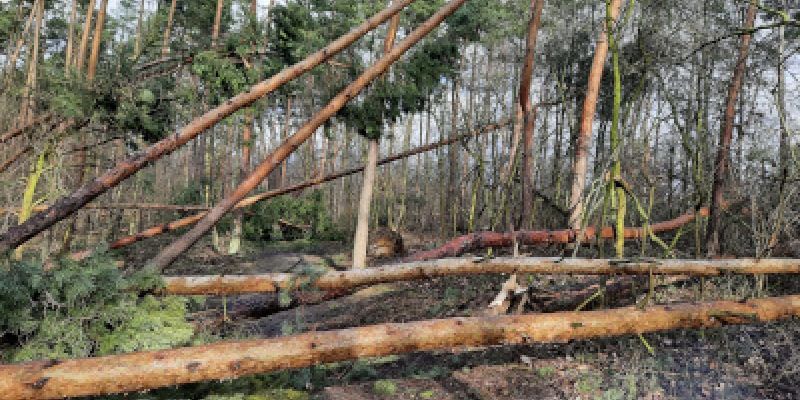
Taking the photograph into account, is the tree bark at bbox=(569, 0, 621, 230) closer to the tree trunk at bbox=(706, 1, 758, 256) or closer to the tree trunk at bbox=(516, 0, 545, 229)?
the tree trunk at bbox=(516, 0, 545, 229)

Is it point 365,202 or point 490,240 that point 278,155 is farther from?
point 365,202

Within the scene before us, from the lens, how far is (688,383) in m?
4.33

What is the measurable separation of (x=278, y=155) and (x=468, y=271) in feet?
9.30

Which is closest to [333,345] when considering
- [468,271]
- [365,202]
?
[468,271]

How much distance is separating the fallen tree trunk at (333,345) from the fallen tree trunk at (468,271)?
314 mm

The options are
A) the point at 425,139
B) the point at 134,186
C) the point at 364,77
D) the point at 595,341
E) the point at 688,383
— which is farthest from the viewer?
the point at 425,139

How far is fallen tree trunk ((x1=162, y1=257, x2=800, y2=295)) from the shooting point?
4086 mm

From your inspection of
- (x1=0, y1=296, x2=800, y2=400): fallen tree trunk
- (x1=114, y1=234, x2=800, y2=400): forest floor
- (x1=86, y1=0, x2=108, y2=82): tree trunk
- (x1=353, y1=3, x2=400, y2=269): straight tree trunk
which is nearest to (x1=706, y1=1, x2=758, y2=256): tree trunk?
(x1=114, y1=234, x2=800, y2=400): forest floor

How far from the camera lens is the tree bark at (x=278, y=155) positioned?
541 centimetres

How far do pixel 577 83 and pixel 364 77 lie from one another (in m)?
9.39

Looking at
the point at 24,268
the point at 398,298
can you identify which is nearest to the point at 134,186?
the point at 398,298

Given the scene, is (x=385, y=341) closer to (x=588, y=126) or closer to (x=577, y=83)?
(x=588, y=126)

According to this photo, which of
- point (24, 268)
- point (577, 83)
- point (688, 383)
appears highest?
point (577, 83)

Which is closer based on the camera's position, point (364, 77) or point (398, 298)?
point (364, 77)
